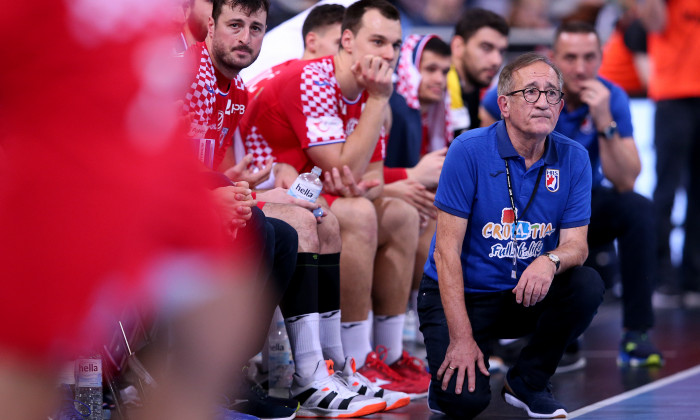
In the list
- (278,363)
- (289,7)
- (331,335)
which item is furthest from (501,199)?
(289,7)

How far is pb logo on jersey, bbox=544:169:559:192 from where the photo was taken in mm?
3170

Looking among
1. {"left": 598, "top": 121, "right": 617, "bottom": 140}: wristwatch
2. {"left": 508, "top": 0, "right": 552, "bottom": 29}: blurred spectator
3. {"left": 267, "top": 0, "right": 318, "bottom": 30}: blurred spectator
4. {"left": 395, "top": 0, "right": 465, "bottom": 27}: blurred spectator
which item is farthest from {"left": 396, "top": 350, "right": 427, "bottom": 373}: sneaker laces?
{"left": 508, "top": 0, "right": 552, "bottom": 29}: blurred spectator

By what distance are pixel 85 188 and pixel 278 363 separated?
238cm

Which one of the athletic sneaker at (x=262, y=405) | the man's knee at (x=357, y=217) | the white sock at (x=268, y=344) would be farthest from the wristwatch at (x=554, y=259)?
the white sock at (x=268, y=344)

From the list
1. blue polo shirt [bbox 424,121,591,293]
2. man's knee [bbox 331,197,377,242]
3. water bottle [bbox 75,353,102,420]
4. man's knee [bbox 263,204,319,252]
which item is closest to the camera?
water bottle [bbox 75,353,102,420]

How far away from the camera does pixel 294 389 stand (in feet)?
10.7

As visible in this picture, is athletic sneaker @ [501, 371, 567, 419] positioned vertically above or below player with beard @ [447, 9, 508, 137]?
below

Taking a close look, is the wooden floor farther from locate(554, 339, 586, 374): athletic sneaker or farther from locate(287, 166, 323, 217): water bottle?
locate(287, 166, 323, 217): water bottle

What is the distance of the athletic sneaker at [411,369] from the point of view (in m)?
3.69

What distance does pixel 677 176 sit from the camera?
6.35 meters

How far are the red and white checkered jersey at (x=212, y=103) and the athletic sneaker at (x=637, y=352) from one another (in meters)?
2.06

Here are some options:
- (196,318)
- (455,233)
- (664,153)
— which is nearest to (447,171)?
(455,233)

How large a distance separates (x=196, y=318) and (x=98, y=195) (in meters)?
0.24

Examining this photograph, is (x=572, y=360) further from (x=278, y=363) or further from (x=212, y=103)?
(x=212, y=103)
